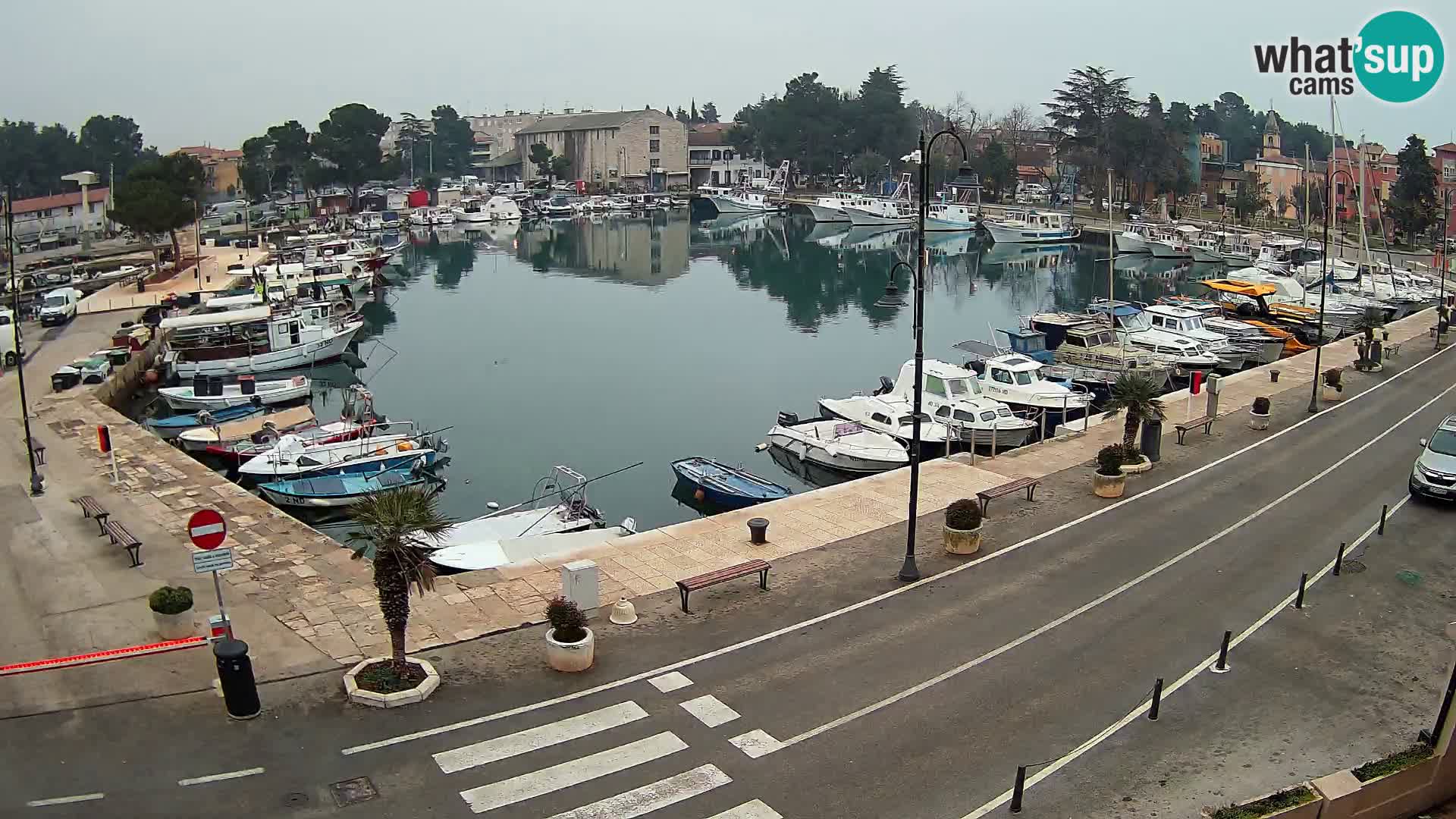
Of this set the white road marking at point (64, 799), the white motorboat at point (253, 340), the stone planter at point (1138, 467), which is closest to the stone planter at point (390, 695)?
the white road marking at point (64, 799)

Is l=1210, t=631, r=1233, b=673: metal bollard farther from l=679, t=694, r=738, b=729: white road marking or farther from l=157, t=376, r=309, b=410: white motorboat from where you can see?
l=157, t=376, r=309, b=410: white motorboat

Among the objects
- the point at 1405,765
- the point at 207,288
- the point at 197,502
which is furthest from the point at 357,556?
the point at 207,288

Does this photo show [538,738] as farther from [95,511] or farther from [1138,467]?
[1138,467]

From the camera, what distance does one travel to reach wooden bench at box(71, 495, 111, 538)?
23062mm

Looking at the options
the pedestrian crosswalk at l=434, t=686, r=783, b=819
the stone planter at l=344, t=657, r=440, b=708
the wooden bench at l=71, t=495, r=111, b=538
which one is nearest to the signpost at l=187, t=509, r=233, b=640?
the stone planter at l=344, t=657, r=440, b=708

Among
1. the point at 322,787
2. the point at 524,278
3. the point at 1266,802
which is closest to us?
the point at 1266,802

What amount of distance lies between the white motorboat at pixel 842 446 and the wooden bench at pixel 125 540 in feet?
63.7

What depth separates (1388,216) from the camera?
3460 inches

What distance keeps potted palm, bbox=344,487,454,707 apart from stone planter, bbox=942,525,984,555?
9863mm

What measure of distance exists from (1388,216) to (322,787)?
315 feet

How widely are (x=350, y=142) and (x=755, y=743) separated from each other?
13717 cm

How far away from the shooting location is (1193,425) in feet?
100

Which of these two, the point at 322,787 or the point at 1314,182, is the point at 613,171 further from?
the point at 322,787

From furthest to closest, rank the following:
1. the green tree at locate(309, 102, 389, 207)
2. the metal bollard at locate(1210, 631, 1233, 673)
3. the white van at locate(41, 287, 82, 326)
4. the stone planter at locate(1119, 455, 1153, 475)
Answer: the green tree at locate(309, 102, 389, 207), the white van at locate(41, 287, 82, 326), the stone planter at locate(1119, 455, 1153, 475), the metal bollard at locate(1210, 631, 1233, 673)
